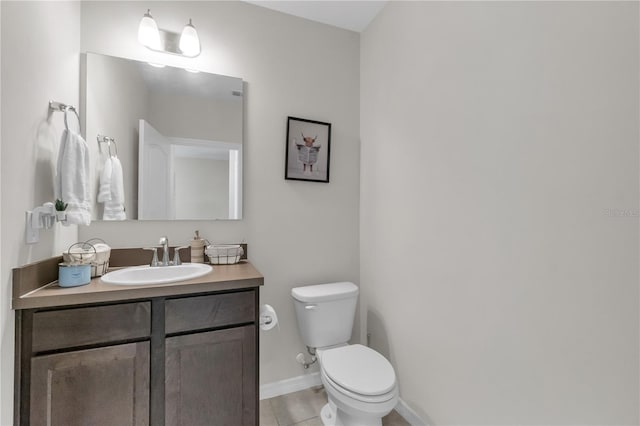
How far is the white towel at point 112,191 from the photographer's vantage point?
1617mm

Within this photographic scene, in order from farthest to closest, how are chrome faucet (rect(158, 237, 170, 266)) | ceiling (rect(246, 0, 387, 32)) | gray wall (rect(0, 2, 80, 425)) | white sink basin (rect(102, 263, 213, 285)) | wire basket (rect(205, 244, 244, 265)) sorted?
ceiling (rect(246, 0, 387, 32))
wire basket (rect(205, 244, 244, 265))
chrome faucet (rect(158, 237, 170, 266))
white sink basin (rect(102, 263, 213, 285))
gray wall (rect(0, 2, 80, 425))

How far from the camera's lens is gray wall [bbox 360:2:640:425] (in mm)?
882

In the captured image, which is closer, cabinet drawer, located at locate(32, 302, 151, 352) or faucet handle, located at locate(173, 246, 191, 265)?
cabinet drawer, located at locate(32, 302, 151, 352)

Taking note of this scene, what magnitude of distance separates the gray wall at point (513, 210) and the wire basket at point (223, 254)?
0.94m

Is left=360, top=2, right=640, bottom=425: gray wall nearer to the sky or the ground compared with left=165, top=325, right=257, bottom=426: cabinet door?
nearer to the sky

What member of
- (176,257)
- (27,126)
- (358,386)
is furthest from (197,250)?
(358,386)

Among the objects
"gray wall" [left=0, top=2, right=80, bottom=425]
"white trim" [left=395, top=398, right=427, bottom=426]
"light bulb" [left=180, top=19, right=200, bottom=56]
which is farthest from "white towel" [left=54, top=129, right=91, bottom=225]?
"white trim" [left=395, top=398, right=427, bottom=426]

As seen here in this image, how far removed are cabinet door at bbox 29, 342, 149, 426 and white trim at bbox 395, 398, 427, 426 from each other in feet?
4.36

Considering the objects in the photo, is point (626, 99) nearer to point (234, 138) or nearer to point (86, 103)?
point (234, 138)

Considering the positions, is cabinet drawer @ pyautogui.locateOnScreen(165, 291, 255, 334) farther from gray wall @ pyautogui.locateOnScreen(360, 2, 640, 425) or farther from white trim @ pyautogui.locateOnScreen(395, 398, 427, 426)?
white trim @ pyautogui.locateOnScreen(395, 398, 427, 426)

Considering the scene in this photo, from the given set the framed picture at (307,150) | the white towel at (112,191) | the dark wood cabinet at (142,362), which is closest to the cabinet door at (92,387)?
the dark wood cabinet at (142,362)

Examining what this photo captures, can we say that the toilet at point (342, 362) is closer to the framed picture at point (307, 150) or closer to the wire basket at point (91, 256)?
the framed picture at point (307, 150)

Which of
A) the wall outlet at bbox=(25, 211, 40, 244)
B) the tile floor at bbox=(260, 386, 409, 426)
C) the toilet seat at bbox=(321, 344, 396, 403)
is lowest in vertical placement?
the tile floor at bbox=(260, 386, 409, 426)

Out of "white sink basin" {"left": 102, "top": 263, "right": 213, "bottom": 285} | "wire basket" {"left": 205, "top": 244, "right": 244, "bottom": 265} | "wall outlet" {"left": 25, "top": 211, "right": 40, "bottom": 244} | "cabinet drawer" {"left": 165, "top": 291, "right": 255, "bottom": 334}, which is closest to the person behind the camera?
"wall outlet" {"left": 25, "top": 211, "right": 40, "bottom": 244}
